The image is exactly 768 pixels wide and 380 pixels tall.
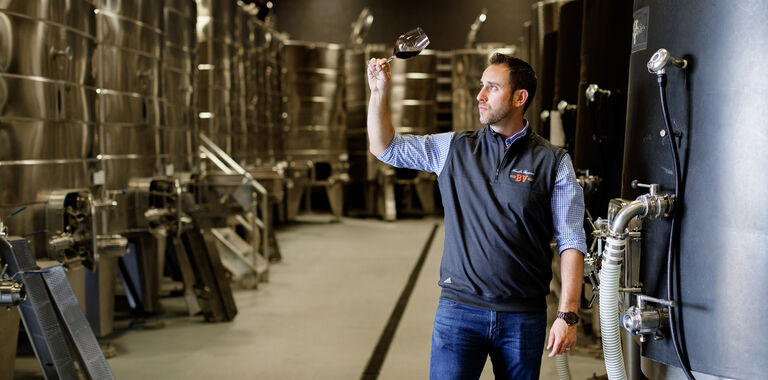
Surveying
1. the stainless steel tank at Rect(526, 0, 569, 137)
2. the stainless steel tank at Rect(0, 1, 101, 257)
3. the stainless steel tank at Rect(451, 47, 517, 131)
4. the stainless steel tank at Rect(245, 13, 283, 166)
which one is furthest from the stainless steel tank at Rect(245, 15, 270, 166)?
the stainless steel tank at Rect(0, 1, 101, 257)

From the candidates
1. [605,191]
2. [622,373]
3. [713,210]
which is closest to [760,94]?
[713,210]

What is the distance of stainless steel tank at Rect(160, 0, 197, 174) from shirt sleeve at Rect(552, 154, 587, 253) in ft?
13.7

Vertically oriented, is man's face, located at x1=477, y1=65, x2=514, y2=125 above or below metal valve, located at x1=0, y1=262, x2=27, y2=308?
above

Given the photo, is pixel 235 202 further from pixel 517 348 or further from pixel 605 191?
pixel 517 348

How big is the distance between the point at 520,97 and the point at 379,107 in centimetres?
44

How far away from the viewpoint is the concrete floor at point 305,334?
454cm

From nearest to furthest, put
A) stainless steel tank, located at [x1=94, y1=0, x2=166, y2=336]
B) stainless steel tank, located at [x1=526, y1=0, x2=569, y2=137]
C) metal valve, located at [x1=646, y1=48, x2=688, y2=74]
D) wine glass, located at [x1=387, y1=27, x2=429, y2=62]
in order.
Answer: metal valve, located at [x1=646, y1=48, x2=688, y2=74]
wine glass, located at [x1=387, y1=27, x2=429, y2=62]
stainless steel tank, located at [x1=94, y1=0, x2=166, y2=336]
stainless steel tank, located at [x1=526, y1=0, x2=569, y2=137]

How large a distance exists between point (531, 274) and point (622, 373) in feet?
1.42

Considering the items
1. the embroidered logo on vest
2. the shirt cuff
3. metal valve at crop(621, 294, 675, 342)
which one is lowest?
metal valve at crop(621, 294, 675, 342)

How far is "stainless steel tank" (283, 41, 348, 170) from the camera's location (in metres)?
12.6

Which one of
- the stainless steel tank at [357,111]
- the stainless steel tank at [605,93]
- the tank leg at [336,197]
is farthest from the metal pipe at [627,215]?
the stainless steel tank at [357,111]

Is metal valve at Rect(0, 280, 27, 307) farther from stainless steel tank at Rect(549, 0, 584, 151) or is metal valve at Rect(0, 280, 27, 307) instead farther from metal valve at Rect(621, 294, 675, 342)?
stainless steel tank at Rect(549, 0, 584, 151)

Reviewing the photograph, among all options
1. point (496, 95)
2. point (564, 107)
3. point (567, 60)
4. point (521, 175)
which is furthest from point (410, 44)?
point (567, 60)

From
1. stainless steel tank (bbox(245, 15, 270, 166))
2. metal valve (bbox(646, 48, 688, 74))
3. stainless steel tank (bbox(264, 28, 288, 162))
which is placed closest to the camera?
metal valve (bbox(646, 48, 688, 74))
